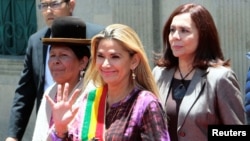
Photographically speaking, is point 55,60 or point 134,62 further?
point 55,60

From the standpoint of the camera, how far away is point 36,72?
5023 mm

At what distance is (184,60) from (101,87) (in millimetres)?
683

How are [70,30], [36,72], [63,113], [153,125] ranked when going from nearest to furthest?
[153,125] < [63,113] < [70,30] < [36,72]

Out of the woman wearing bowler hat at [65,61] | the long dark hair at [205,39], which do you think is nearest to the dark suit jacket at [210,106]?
the long dark hair at [205,39]

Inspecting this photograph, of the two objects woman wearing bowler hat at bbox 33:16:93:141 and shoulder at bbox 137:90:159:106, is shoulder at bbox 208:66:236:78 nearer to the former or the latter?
shoulder at bbox 137:90:159:106

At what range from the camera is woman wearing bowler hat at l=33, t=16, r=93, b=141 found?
13.7ft

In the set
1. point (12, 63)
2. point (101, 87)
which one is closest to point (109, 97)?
point (101, 87)

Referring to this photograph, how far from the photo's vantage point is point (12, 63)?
8.50 m

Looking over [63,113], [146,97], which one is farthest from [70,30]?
[146,97]

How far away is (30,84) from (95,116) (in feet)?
5.43

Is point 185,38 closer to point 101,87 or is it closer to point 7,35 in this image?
point 101,87

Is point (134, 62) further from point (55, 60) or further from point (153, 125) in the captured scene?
point (55, 60)

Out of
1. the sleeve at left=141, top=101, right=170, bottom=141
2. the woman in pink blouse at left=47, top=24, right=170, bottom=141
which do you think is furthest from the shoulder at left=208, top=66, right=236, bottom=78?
the sleeve at left=141, top=101, right=170, bottom=141

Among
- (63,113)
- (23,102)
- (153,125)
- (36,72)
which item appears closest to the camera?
(153,125)
